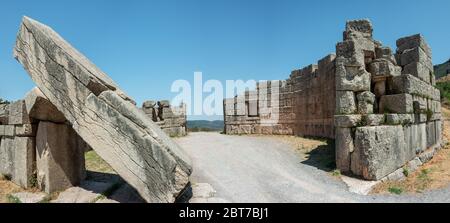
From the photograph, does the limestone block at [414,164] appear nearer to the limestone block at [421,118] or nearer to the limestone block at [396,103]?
the limestone block at [421,118]

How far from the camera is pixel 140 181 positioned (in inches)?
212

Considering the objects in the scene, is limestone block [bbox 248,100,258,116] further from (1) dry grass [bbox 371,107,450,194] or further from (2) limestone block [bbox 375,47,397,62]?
(1) dry grass [bbox 371,107,450,194]

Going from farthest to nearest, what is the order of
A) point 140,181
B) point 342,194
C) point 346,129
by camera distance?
point 346,129 → point 342,194 → point 140,181

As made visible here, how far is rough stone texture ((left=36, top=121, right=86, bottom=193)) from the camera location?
689 cm

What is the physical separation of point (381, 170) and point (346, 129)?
4.17 feet

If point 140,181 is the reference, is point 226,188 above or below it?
below

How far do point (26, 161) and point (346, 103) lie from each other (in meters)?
8.19

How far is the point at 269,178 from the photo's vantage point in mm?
7734

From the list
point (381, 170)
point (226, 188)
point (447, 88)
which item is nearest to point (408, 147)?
point (381, 170)

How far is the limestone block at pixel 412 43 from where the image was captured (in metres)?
10.7

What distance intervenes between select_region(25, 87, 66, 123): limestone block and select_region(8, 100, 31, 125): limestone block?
0.70ft

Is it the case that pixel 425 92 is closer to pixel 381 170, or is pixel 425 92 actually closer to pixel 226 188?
pixel 381 170


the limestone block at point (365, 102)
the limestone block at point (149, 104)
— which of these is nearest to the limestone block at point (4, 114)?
the limestone block at point (149, 104)

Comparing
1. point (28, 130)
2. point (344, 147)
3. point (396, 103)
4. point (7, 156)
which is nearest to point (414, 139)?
point (396, 103)
